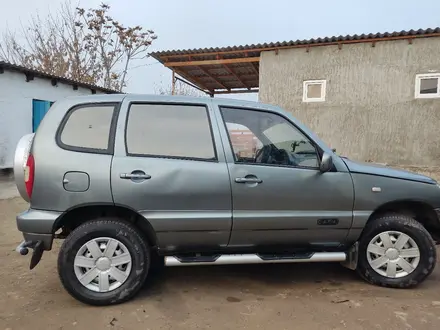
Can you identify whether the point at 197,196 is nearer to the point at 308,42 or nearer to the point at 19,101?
the point at 308,42

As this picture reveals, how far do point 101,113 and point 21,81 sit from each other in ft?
27.2

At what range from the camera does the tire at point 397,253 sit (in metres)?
3.39

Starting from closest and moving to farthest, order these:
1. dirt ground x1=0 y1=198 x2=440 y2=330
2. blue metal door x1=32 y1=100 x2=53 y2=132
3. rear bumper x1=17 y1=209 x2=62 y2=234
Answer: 1. dirt ground x1=0 y1=198 x2=440 y2=330
2. rear bumper x1=17 y1=209 x2=62 y2=234
3. blue metal door x1=32 y1=100 x2=53 y2=132

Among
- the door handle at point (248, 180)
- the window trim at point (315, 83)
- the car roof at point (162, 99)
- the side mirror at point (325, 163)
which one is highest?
the window trim at point (315, 83)

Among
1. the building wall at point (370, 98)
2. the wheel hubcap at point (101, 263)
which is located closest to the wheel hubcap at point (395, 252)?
the wheel hubcap at point (101, 263)

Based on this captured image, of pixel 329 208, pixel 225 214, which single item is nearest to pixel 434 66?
pixel 329 208

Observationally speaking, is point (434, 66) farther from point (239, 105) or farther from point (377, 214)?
point (239, 105)

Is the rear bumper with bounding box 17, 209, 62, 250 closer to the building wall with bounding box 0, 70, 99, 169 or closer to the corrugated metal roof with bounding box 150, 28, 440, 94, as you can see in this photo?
the building wall with bounding box 0, 70, 99, 169

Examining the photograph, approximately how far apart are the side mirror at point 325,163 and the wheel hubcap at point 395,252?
84 cm

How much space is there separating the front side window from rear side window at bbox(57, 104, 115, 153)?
1.07 meters

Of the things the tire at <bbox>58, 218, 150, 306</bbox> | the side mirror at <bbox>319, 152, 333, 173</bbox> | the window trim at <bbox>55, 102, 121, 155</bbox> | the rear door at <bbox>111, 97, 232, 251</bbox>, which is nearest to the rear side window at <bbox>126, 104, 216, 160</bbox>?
the rear door at <bbox>111, 97, 232, 251</bbox>

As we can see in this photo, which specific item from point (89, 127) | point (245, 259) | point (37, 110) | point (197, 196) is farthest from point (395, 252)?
point (37, 110)

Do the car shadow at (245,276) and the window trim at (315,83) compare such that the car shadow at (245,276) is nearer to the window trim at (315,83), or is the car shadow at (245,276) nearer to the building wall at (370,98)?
the building wall at (370,98)

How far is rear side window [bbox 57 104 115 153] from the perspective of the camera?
121 inches
